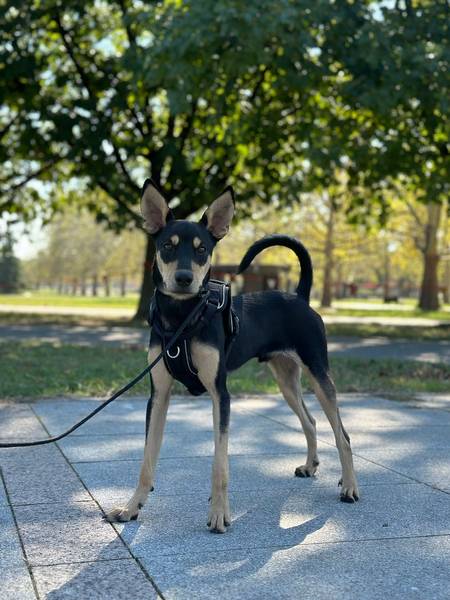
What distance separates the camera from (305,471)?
5.30m

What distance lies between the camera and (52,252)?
8100 centimetres

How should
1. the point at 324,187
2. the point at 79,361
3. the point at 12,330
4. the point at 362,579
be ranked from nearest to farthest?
the point at 362,579 < the point at 79,361 < the point at 12,330 < the point at 324,187

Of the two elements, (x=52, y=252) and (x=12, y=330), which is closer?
(x=12, y=330)

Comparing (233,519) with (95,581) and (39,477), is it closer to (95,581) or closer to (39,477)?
(95,581)

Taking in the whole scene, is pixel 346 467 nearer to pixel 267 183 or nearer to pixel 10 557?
pixel 10 557

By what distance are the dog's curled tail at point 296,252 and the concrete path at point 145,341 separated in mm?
8224

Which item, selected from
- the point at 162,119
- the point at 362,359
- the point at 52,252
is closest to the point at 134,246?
the point at 52,252

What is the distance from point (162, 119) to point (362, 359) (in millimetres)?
13937

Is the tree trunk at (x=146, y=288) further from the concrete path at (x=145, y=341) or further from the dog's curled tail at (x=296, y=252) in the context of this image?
the dog's curled tail at (x=296, y=252)

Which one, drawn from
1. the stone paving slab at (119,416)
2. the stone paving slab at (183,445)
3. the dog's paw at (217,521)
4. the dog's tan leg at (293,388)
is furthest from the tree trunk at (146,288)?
the dog's paw at (217,521)

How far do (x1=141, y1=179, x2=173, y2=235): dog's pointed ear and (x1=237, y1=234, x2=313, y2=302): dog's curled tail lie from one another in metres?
0.66

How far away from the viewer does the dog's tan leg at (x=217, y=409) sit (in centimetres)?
419

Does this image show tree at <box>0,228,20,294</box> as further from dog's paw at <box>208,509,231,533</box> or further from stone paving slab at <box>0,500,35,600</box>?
dog's paw at <box>208,509,231,533</box>

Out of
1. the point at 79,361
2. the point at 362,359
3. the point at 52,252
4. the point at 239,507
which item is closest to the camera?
the point at 239,507
